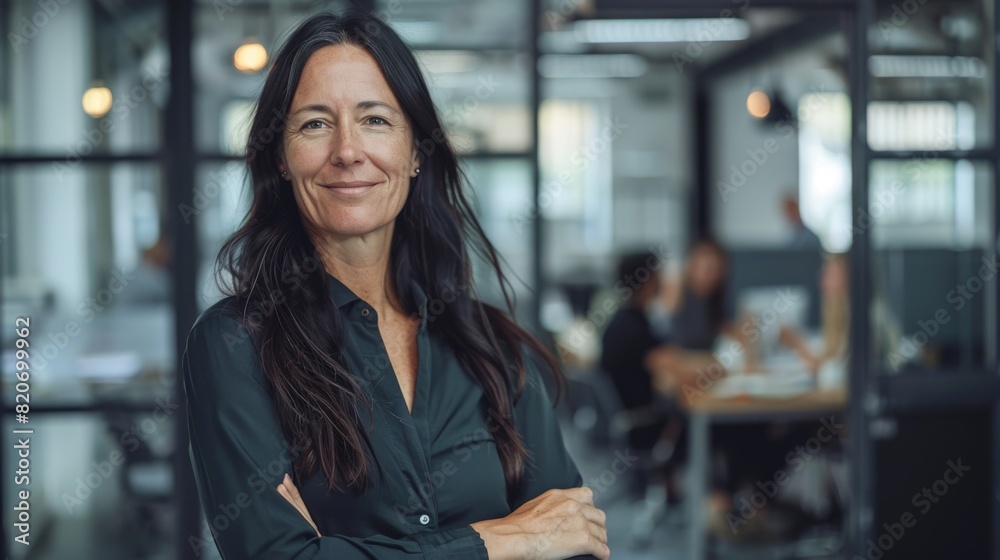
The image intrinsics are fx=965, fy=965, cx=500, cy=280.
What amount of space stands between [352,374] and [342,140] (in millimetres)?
323

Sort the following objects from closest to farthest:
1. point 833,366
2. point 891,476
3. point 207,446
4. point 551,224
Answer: point 207,446 → point 891,476 → point 833,366 → point 551,224

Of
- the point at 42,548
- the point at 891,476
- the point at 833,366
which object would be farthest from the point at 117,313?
the point at 833,366

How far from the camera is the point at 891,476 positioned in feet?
12.0

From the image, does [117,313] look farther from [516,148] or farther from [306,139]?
[306,139]

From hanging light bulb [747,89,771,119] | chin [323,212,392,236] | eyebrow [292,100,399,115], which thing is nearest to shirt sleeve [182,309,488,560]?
chin [323,212,392,236]

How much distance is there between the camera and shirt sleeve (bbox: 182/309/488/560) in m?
1.19

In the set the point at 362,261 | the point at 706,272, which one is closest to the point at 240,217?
the point at 362,261

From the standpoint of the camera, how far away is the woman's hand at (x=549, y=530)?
131 centimetres

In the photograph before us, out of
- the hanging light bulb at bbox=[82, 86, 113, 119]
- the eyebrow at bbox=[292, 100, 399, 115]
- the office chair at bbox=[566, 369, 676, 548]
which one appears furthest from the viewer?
the office chair at bbox=[566, 369, 676, 548]

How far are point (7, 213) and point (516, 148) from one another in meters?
1.99

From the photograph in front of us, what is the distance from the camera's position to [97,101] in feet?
12.5

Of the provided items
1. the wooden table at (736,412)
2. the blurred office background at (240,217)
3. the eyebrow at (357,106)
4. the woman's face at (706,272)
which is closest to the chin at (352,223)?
the eyebrow at (357,106)

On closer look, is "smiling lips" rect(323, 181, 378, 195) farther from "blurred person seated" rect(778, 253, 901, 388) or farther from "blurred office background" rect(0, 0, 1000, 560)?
"blurred person seated" rect(778, 253, 901, 388)

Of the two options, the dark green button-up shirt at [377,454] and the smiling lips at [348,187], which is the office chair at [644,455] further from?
the smiling lips at [348,187]
